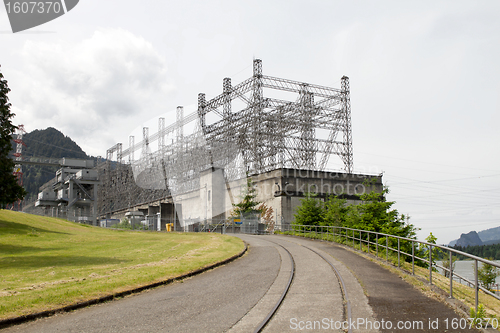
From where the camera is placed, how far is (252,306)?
998cm

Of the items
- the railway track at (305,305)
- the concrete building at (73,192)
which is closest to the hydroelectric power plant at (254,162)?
the concrete building at (73,192)

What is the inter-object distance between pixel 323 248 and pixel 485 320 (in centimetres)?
1560

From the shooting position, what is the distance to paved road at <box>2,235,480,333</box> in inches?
A: 332

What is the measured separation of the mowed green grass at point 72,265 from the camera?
1066 centimetres

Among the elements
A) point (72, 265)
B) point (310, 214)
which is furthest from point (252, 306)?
point (310, 214)

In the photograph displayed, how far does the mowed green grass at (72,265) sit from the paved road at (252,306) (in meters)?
0.99

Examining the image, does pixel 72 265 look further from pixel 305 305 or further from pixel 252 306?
pixel 305 305

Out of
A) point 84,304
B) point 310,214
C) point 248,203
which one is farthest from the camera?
point 248,203

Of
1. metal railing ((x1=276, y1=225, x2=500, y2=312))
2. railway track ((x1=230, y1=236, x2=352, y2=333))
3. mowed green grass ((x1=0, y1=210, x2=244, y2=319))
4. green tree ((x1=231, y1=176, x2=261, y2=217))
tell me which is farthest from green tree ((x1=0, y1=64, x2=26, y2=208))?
green tree ((x1=231, y1=176, x2=261, y2=217))

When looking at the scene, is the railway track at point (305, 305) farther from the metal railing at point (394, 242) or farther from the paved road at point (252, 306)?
the metal railing at point (394, 242)

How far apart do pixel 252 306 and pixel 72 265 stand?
9644 mm

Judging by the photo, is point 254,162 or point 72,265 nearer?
point 72,265

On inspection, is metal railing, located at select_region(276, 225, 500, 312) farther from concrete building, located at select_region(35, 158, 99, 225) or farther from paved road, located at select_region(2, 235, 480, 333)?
concrete building, located at select_region(35, 158, 99, 225)

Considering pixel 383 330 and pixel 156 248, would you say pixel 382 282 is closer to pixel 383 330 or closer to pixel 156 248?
pixel 383 330
